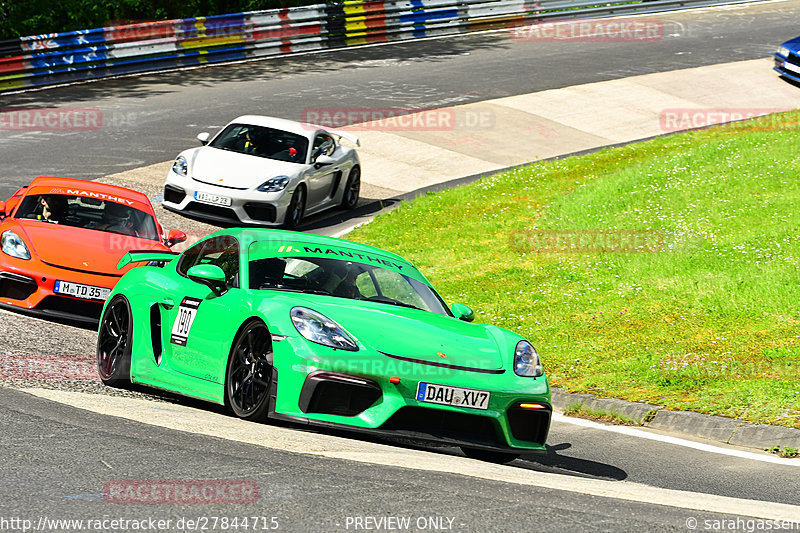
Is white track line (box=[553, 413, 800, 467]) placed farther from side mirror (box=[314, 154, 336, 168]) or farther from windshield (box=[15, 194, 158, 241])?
side mirror (box=[314, 154, 336, 168])

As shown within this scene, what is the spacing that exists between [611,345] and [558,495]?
605cm

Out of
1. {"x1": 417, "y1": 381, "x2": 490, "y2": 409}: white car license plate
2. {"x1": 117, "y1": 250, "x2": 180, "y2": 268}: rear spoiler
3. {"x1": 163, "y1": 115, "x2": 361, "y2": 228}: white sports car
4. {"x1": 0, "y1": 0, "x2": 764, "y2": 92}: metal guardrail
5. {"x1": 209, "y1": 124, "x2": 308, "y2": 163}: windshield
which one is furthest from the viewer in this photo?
{"x1": 0, "y1": 0, "x2": 764, "y2": 92}: metal guardrail

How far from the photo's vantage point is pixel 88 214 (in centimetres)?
1264

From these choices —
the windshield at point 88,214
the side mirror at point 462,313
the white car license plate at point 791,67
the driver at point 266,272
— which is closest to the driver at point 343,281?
the driver at point 266,272

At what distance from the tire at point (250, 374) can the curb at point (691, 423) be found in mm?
3618

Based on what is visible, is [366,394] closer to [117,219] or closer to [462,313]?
[462,313]

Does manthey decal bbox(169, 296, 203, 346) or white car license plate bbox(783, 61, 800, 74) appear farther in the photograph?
white car license plate bbox(783, 61, 800, 74)

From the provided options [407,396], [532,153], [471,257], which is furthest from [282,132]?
[407,396]

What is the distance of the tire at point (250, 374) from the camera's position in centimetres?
711

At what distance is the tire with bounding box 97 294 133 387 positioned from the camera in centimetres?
863

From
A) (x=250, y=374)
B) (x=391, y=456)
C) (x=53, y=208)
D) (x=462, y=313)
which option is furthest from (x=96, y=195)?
(x=391, y=456)

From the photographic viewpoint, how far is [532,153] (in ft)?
76.4

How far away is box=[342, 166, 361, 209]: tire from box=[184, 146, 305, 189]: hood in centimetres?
165

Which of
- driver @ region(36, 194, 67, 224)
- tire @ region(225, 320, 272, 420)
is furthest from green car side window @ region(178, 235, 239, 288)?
driver @ region(36, 194, 67, 224)
